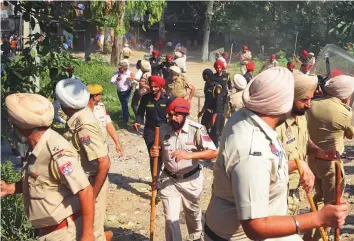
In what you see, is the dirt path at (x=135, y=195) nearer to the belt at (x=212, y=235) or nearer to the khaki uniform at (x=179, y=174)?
the khaki uniform at (x=179, y=174)

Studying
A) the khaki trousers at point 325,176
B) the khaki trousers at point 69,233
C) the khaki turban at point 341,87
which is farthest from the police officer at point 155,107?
the khaki trousers at point 69,233

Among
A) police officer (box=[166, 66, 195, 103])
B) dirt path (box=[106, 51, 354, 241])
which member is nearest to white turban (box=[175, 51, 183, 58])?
dirt path (box=[106, 51, 354, 241])

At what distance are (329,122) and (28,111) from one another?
11.4 feet

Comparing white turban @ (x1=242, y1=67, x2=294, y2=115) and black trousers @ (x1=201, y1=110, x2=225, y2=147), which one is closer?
white turban @ (x1=242, y1=67, x2=294, y2=115)

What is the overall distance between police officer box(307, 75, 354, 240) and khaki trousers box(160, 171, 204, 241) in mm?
1311

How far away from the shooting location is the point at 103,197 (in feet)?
14.2

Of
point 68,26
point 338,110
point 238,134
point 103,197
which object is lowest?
point 103,197

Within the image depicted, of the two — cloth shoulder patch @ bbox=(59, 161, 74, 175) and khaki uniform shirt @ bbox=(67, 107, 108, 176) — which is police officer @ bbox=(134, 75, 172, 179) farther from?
cloth shoulder patch @ bbox=(59, 161, 74, 175)

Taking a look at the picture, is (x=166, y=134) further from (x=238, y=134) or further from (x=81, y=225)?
(x=238, y=134)

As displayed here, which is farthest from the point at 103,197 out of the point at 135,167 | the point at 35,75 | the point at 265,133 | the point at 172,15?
the point at 172,15

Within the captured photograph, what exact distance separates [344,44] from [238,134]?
105 feet

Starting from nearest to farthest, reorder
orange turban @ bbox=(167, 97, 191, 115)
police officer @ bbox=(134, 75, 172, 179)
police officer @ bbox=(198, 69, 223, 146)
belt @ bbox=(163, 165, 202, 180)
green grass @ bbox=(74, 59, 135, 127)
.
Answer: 1. orange turban @ bbox=(167, 97, 191, 115)
2. belt @ bbox=(163, 165, 202, 180)
3. police officer @ bbox=(134, 75, 172, 179)
4. police officer @ bbox=(198, 69, 223, 146)
5. green grass @ bbox=(74, 59, 135, 127)

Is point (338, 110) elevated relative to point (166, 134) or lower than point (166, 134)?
elevated

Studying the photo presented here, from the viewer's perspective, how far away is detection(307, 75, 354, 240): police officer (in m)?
5.27
